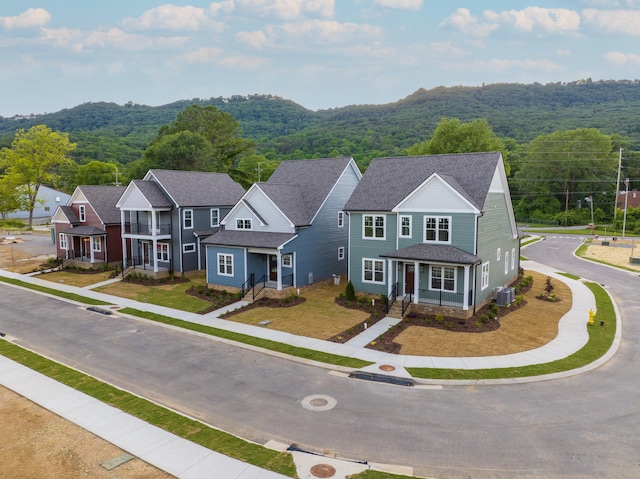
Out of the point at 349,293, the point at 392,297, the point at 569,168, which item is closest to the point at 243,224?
the point at 349,293

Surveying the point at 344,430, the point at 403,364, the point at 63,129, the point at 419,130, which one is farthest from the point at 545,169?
the point at 63,129

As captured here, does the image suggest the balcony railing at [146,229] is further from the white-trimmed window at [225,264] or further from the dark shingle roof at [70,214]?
the white-trimmed window at [225,264]

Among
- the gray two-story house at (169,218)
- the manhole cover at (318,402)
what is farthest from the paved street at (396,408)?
the gray two-story house at (169,218)

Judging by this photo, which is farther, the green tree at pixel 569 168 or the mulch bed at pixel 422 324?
the green tree at pixel 569 168

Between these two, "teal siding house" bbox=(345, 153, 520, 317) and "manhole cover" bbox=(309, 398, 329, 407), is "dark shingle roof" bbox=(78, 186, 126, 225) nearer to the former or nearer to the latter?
"teal siding house" bbox=(345, 153, 520, 317)

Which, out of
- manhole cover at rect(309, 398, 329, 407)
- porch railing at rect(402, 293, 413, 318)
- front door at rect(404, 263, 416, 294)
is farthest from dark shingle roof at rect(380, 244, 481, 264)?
manhole cover at rect(309, 398, 329, 407)

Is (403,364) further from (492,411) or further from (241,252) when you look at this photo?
(241,252)

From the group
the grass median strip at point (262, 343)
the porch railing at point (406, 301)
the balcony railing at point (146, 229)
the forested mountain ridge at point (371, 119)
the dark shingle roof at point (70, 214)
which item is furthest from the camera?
the forested mountain ridge at point (371, 119)
